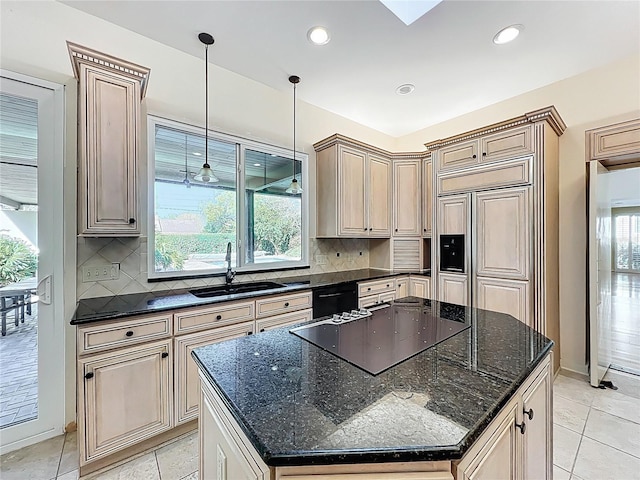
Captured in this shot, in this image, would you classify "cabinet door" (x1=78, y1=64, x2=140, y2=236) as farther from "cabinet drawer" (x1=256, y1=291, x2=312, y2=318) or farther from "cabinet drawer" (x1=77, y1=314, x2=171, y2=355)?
"cabinet drawer" (x1=256, y1=291, x2=312, y2=318)

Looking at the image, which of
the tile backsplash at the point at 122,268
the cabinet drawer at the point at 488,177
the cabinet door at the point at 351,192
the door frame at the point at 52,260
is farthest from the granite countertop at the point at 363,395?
the cabinet door at the point at 351,192

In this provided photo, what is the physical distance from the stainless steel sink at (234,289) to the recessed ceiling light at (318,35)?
2.16 meters

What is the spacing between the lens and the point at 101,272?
7.29 feet

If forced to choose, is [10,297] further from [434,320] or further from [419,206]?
[419,206]

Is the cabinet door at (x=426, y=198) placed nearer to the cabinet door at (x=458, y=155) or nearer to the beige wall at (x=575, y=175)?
the cabinet door at (x=458, y=155)

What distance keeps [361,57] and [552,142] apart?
2017 mm

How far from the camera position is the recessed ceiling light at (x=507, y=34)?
227 centimetres

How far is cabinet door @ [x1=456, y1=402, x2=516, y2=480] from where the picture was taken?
2.54 ft

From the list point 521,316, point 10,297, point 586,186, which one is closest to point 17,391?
point 10,297

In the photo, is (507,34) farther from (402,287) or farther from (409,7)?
(402,287)

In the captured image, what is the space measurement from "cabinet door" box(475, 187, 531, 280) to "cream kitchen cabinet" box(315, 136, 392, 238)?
3.91 ft

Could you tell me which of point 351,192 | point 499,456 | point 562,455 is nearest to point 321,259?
point 351,192

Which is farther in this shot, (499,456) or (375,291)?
(375,291)

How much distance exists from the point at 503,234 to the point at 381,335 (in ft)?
7.07
